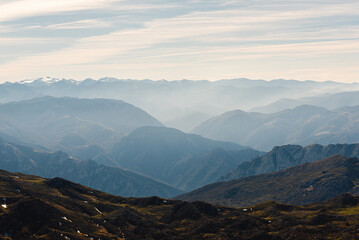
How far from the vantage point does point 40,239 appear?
647 ft

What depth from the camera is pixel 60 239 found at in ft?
652

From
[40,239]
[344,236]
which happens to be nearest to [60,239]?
[40,239]

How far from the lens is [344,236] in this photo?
656 ft

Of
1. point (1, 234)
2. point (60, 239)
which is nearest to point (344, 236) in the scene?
point (60, 239)

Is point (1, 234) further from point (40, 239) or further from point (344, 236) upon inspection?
point (344, 236)

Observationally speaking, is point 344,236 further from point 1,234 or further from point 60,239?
point 1,234

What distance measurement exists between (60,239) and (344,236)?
4920 inches

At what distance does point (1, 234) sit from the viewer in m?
198

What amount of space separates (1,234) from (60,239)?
2578 cm

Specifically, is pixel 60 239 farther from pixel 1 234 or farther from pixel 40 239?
pixel 1 234

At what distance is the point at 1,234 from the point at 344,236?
15063cm

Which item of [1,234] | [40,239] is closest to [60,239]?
A: [40,239]

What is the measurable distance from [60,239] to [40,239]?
8.47 m
